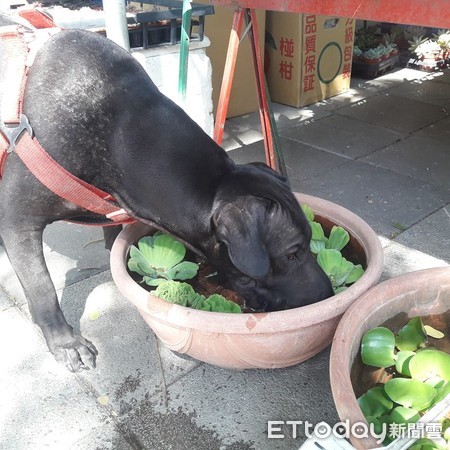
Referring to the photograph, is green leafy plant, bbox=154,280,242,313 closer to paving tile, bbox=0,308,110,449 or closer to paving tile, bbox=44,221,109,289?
paving tile, bbox=0,308,110,449

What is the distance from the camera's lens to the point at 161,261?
7.07 feet

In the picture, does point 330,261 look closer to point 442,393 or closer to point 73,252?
point 442,393

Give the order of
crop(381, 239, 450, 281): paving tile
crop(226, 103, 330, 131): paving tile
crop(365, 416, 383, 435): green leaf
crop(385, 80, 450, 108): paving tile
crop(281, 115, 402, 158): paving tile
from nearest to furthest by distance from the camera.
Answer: crop(365, 416, 383, 435): green leaf
crop(381, 239, 450, 281): paving tile
crop(281, 115, 402, 158): paving tile
crop(226, 103, 330, 131): paving tile
crop(385, 80, 450, 108): paving tile

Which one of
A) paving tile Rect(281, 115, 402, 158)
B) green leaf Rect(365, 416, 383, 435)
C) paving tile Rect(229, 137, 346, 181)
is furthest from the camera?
paving tile Rect(281, 115, 402, 158)

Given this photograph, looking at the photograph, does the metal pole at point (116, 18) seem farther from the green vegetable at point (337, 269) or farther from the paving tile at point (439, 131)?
the paving tile at point (439, 131)

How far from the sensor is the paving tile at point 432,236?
2955mm

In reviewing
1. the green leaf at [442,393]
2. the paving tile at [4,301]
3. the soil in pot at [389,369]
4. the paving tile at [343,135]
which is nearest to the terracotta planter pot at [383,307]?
the soil in pot at [389,369]

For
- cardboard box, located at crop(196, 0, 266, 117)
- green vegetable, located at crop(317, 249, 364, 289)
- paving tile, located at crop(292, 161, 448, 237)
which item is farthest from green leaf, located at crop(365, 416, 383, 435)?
cardboard box, located at crop(196, 0, 266, 117)

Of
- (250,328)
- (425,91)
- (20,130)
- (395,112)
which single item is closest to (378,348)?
(250,328)

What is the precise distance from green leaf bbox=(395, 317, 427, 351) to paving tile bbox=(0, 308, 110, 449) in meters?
1.13

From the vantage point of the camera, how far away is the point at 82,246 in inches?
125

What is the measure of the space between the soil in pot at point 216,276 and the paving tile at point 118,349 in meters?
0.31

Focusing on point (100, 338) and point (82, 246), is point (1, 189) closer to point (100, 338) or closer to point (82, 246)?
point (100, 338)

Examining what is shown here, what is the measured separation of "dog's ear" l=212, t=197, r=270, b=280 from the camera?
5.38ft
